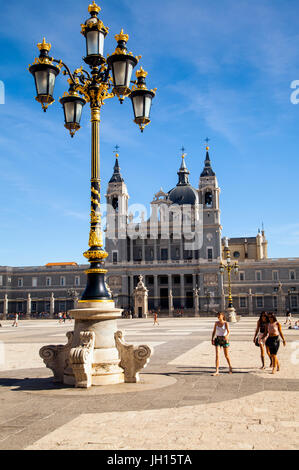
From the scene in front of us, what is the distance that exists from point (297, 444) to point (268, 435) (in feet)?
1.43

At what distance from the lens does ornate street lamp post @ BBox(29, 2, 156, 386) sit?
8.89m

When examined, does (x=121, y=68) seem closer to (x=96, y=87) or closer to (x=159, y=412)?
(x=96, y=87)

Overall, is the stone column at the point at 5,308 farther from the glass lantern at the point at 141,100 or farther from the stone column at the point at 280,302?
the glass lantern at the point at 141,100

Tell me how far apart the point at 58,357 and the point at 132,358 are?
1.57 meters

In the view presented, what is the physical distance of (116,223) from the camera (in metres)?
82.2

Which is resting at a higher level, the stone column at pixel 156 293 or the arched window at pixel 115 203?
the arched window at pixel 115 203

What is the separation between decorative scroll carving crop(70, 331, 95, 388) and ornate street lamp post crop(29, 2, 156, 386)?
0.29 metres

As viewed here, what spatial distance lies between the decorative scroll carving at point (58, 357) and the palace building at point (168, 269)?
212 ft

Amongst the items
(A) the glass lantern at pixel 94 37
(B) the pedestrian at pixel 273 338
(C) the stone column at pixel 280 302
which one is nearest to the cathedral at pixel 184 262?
(C) the stone column at pixel 280 302

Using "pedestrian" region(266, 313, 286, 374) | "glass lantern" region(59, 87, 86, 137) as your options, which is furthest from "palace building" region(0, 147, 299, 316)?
"glass lantern" region(59, 87, 86, 137)

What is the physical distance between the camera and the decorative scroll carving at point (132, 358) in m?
8.88

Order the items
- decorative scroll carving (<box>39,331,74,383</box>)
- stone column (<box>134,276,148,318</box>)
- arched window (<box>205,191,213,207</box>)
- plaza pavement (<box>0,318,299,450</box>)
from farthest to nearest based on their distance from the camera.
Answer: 1. arched window (<box>205,191,213,207</box>)
2. stone column (<box>134,276,148,318</box>)
3. decorative scroll carving (<box>39,331,74,383</box>)
4. plaza pavement (<box>0,318,299,450</box>)

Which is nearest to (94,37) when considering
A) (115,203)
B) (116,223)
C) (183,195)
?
(116,223)

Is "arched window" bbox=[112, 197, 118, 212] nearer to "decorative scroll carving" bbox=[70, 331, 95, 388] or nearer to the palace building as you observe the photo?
the palace building
